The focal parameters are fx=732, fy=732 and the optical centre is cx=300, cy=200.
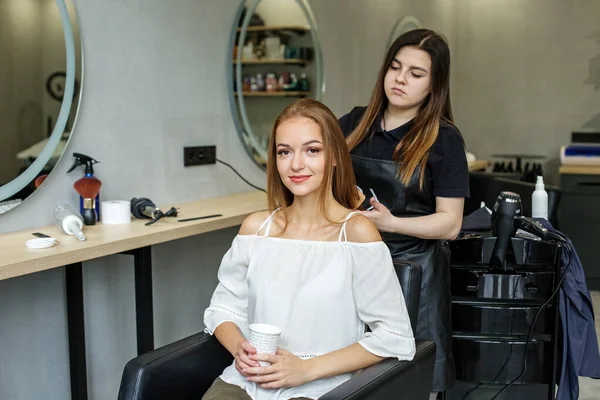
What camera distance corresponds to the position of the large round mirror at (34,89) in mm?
2178

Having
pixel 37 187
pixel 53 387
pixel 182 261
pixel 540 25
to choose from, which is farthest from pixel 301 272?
pixel 540 25

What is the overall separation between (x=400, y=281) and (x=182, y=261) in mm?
1455

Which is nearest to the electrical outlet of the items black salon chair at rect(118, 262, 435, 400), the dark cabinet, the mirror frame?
the dark cabinet

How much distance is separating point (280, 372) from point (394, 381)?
24cm

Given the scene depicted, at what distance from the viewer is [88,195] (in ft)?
7.61

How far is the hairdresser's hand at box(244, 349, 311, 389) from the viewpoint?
1.48 m

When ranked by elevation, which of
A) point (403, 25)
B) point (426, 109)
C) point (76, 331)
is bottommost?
point (76, 331)

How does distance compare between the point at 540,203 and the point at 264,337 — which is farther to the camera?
the point at 540,203

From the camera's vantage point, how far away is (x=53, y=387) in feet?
8.08

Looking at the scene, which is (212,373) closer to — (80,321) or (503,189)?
(80,321)

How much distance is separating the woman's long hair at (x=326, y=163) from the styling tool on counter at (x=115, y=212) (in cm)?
76

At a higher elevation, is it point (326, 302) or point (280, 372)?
point (326, 302)

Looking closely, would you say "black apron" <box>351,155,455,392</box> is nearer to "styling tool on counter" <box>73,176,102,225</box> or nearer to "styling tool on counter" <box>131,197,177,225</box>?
"styling tool on counter" <box>131,197,177,225</box>

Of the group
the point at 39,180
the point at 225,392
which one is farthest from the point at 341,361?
the point at 39,180
